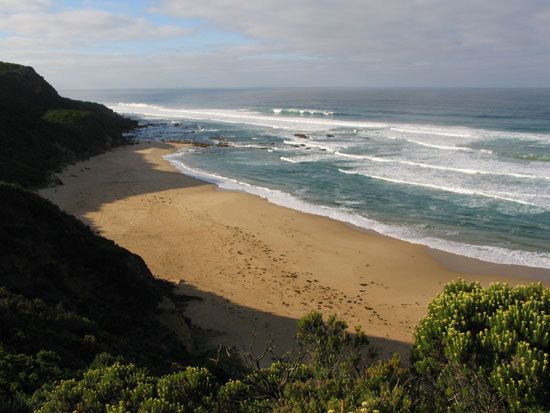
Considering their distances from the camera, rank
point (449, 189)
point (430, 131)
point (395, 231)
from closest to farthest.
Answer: point (395, 231), point (449, 189), point (430, 131)

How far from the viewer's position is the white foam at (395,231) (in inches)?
711

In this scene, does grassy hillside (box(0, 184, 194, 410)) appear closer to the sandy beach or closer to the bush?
the sandy beach

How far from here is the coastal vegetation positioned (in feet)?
17.9

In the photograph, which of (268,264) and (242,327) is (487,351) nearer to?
(242,327)

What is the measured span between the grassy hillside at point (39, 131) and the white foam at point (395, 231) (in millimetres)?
11960

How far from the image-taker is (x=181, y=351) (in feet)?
33.7

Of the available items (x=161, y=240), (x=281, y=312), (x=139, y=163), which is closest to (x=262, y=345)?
(x=281, y=312)

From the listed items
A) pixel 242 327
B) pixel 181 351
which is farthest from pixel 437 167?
pixel 181 351

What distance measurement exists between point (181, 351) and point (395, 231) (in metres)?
14.3

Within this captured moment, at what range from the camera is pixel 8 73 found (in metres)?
55.2

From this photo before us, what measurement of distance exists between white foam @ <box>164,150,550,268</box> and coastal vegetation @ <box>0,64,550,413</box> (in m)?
12.3

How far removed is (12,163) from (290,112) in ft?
233

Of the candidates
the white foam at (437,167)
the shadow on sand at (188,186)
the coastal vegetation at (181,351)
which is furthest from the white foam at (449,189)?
the coastal vegetation at (181,351)

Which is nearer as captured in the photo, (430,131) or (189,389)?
(189,389)
